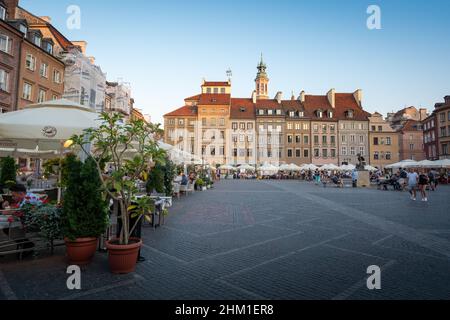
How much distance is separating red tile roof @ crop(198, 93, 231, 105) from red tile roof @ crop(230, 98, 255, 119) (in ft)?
7.65

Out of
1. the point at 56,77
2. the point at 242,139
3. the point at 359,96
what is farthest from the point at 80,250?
the point at 359,96

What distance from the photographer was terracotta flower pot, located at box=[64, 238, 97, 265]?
4.61m

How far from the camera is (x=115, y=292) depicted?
3.70m

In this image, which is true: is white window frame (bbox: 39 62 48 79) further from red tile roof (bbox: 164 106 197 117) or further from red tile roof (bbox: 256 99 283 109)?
red tile roof (bbox: 256 99 283 109)

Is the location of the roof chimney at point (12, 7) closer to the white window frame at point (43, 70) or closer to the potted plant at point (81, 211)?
the white window frame at point (43, 70)

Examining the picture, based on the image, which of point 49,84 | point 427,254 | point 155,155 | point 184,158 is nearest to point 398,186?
point 184,158

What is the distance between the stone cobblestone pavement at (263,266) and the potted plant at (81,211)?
37 cm

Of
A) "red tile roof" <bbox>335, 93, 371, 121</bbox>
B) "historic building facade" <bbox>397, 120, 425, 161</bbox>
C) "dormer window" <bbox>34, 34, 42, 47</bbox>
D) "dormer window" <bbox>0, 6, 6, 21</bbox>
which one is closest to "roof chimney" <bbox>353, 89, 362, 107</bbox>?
"red tile roof" <bbox>335, 93, 371, 121</bbox>

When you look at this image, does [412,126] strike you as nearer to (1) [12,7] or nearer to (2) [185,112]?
(2) [185,112]

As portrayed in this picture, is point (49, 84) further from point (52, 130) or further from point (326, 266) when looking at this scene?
point (326, 266)

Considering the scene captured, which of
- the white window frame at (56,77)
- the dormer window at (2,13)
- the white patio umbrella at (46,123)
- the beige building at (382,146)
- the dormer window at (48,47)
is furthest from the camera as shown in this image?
the beige building at (382,146)

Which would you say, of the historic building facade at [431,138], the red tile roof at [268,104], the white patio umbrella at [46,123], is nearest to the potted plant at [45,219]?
the white patio umbrella at [46,123]

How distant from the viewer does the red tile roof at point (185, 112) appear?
58875 millimetres

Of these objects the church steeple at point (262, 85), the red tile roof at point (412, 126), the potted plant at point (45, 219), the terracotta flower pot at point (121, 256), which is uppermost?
the church steeple at point (262, 85)
